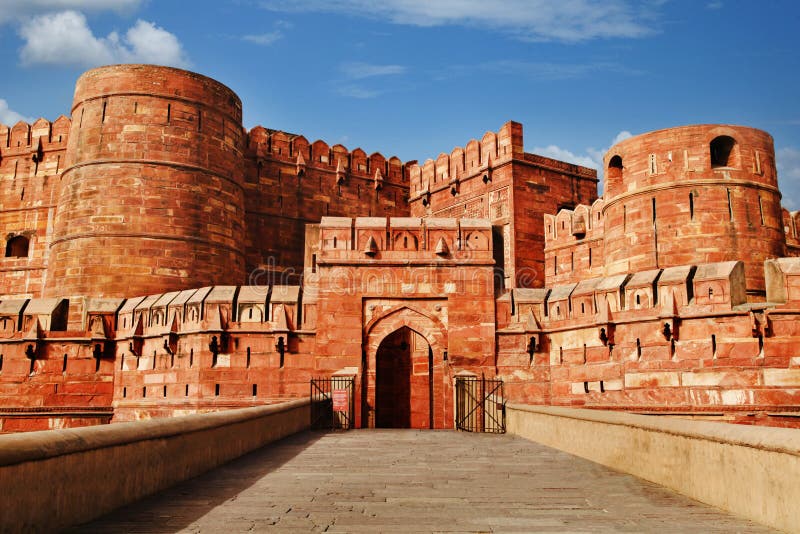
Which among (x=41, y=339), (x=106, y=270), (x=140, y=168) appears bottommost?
(x=41, y=339)

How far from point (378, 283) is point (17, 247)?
584 inches

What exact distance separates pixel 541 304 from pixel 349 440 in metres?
6.26

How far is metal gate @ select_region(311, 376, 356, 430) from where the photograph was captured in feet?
44.1

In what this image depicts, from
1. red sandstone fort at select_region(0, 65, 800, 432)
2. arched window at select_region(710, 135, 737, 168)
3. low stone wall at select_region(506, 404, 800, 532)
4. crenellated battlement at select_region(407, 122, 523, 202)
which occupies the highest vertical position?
crenellated battlement at select_region(407, 122, 523, 202)

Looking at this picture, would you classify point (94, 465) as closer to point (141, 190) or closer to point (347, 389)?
point (347, 389)

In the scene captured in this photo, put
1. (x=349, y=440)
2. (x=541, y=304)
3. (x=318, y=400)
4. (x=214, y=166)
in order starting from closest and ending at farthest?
(x=349, y=440)
(x=318, y=400)
(x=541, y=304)
(x=214, y=166)

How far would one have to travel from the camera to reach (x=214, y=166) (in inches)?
817

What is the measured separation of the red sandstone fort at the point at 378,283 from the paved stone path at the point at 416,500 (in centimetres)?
640

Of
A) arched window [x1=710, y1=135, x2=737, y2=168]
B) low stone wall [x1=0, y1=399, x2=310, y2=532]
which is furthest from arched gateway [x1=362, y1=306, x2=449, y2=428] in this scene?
low stone wall [x1=0, y1=399, x2=310, y2=532]

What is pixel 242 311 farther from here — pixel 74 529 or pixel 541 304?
pixel 74 529

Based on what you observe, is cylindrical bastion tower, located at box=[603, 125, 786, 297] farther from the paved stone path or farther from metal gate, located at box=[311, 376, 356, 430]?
the paved stone path

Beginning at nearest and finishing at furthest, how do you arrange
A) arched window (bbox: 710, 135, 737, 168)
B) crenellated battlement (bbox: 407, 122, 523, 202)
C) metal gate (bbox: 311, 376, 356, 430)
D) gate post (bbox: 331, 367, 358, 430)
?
metal gate (bbox: 311, 376, 356, 430) < gate post (bbox: 331, 367, 358, 430) < arched window (bbox: 710, 135, 737, 168) < crenellated battlement (bbox: 407, 122, 523, 202)

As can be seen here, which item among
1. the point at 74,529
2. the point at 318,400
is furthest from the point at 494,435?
the point at 74,529

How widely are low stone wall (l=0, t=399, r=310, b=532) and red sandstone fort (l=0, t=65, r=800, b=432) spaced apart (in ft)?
28.1
